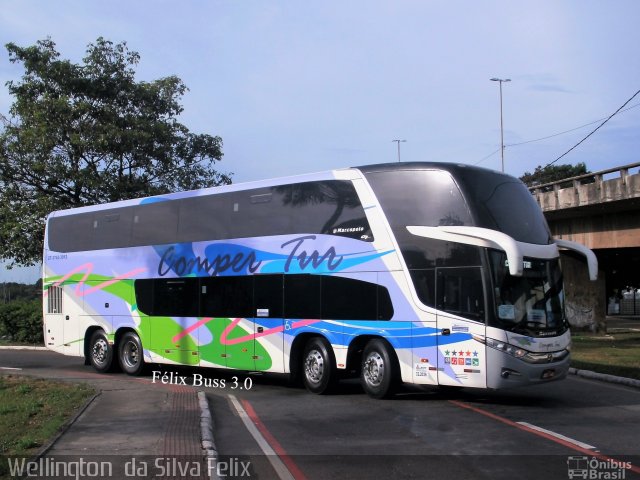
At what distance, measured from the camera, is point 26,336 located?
29.4 metres

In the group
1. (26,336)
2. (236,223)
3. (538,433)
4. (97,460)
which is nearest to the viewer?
(97,460)

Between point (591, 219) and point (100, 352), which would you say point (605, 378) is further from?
point (591, 219)

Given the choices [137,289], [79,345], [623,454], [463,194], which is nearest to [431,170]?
[463,194]

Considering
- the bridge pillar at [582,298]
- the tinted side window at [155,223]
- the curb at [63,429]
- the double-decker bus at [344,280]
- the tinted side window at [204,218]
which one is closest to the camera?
the curb at [63,429]

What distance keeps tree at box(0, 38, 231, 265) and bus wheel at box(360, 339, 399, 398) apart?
631 inches

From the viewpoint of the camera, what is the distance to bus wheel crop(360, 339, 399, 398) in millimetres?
12047

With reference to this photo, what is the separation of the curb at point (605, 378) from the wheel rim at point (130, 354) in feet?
36.0

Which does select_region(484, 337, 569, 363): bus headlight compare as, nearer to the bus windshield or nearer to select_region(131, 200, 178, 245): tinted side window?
the bus windshield

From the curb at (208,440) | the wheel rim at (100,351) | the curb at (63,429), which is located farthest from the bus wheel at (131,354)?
the curb at (208,440)

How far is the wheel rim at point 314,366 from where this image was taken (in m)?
13.2

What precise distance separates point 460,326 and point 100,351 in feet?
35.5

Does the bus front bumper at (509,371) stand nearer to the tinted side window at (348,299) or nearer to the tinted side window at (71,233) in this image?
the tinted side window at (348,299)

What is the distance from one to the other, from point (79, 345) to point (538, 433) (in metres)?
13.5

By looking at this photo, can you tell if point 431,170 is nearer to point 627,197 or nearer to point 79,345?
point 79,345
